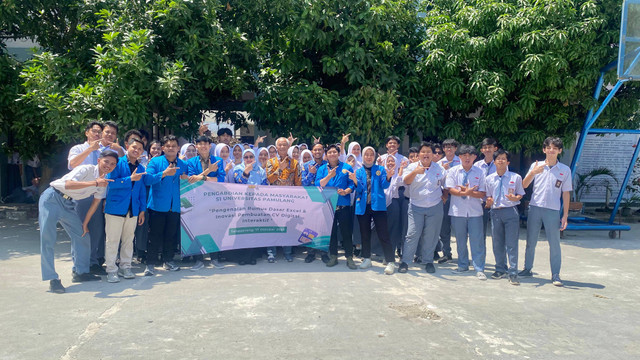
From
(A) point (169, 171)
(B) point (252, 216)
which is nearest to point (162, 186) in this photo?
(A) point (169, 171)

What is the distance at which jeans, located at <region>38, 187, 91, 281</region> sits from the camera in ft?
16.4

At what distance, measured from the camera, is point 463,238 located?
243 inches

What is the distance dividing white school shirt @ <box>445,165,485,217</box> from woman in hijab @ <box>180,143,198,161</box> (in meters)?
3.59

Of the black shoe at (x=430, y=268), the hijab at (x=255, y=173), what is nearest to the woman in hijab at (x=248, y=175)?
the hijab at (x=255, y=173)

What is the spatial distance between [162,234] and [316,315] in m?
2.58

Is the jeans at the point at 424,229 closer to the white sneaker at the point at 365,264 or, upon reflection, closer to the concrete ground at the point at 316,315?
the concrete ground at the point at 316,315

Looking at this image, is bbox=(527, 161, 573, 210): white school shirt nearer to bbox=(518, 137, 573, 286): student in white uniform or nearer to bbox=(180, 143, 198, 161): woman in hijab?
bbox=(518, 137, 573, 286): student in white uniform

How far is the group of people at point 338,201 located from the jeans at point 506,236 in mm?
12

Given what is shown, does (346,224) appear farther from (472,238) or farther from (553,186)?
(553,186)

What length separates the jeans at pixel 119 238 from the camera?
5461 millimetres

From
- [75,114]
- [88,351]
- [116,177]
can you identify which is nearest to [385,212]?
[116,177]

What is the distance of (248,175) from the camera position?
6.54 m

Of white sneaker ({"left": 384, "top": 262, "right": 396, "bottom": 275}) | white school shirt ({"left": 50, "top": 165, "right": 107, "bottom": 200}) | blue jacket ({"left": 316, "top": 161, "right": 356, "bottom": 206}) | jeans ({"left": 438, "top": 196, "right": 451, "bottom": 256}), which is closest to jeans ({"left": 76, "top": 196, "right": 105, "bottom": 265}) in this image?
white school shirt ({"left": 50, "top": 165, "right": 107, "bottom": 200})

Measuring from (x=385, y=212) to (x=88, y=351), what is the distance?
12.6ft
